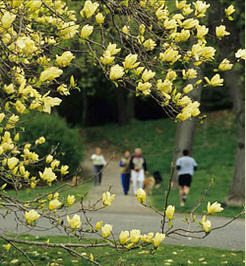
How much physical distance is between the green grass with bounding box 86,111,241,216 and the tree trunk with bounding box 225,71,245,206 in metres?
0.41

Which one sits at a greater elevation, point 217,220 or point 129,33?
point 129,33

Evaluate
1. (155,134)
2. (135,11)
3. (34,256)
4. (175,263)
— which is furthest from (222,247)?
(155,134)

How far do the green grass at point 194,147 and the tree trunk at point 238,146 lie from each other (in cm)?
41

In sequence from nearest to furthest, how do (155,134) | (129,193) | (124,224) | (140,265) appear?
(140,265), (124,224), (129,193), (155,134)

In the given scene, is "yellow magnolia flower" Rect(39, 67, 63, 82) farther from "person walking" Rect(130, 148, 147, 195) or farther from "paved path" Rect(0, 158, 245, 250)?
"person walking" Rect(130, 148, 147, 195)

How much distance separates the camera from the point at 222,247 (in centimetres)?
1101

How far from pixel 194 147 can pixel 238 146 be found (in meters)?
14.9

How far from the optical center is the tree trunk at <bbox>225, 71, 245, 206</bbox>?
16531 mm

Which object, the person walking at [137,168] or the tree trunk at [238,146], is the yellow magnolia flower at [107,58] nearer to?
the tree trunk at [238,146]

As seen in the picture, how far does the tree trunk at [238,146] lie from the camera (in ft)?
54.2

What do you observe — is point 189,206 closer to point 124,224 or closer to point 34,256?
point 124,224

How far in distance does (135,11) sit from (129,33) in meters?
0.22

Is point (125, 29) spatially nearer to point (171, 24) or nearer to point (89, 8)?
point (171, 24)

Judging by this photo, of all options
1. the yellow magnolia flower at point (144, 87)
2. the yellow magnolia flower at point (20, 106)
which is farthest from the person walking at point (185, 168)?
the yellow magnolia flower at point (20, 106)
